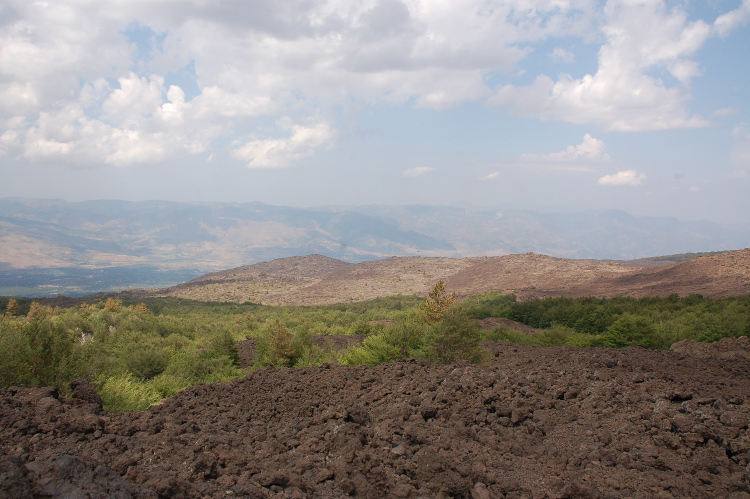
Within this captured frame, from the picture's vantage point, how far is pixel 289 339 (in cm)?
1653

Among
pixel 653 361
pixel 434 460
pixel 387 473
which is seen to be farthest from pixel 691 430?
pixel 653 361

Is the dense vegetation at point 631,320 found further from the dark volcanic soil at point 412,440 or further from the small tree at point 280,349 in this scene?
the small tree at point 280,349

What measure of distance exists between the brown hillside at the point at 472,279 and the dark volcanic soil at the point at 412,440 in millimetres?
28938

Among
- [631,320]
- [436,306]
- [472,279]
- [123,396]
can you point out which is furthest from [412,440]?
[472,279]

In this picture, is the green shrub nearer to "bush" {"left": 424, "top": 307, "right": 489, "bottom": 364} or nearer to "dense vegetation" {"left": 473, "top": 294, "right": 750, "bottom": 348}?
"bush" {"left": 424, "top": 307, "right": 489, "bottom": 364}

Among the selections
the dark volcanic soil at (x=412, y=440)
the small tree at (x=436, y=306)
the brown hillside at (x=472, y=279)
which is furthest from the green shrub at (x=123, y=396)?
the brown hillside at (x=472, y=279)

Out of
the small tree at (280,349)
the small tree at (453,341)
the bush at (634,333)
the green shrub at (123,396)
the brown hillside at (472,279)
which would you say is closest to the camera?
the green shrub at (123,396)

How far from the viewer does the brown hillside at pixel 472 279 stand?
35.4 meters

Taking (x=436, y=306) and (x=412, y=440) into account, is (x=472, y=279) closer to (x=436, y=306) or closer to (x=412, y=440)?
(x=436, y=306)

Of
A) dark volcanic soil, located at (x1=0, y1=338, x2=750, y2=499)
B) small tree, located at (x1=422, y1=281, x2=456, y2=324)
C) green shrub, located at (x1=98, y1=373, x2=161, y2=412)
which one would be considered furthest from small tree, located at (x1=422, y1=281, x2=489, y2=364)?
green shrub, located at (x1=98, y1=373, x2=161, y2=412)

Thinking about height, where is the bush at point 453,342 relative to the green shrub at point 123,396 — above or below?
above

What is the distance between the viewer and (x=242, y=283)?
2832 inches

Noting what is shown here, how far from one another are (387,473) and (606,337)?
698 inches

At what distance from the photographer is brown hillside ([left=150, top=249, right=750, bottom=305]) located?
116 ft
